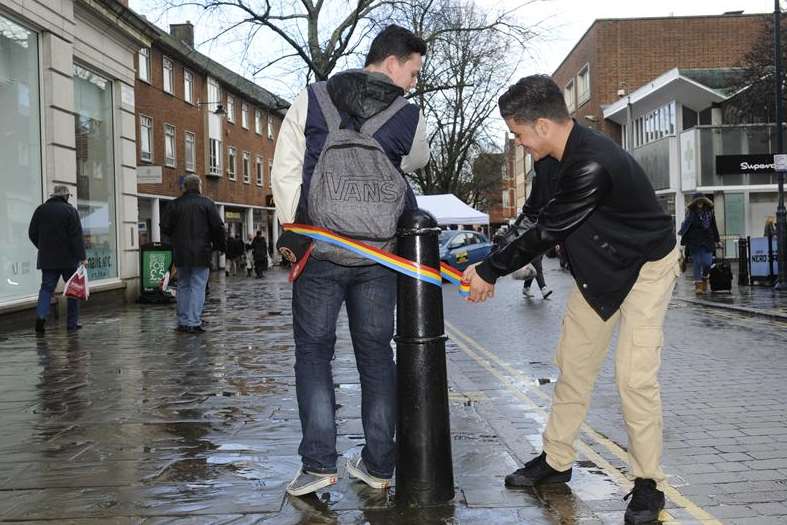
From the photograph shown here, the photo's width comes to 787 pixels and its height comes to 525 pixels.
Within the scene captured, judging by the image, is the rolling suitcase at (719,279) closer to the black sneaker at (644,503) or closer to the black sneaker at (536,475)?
the black sneaker at (536,475)

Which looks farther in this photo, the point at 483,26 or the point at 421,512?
the point at 483,26

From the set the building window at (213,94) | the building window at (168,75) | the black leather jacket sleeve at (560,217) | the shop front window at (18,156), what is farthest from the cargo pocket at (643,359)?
the building window at (213,94)

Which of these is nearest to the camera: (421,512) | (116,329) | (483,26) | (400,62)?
(421,512)

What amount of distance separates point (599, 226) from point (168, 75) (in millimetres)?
30118

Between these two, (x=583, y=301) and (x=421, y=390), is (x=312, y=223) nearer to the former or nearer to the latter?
(x=421, y=390)

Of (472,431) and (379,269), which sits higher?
(379,269)

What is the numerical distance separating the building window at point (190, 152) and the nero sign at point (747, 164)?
20513 millimetres

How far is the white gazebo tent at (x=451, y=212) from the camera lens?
3166 centimetres

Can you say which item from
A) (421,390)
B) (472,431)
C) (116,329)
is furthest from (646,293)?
(116,329)

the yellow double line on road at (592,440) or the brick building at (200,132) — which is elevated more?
the brick building at (200,132)

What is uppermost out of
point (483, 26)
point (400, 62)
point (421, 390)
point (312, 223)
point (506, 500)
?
point (483, 26)

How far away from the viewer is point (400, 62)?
3525 millimetres

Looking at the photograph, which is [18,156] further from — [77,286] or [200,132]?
[200,132]

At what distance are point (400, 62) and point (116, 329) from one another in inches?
327
